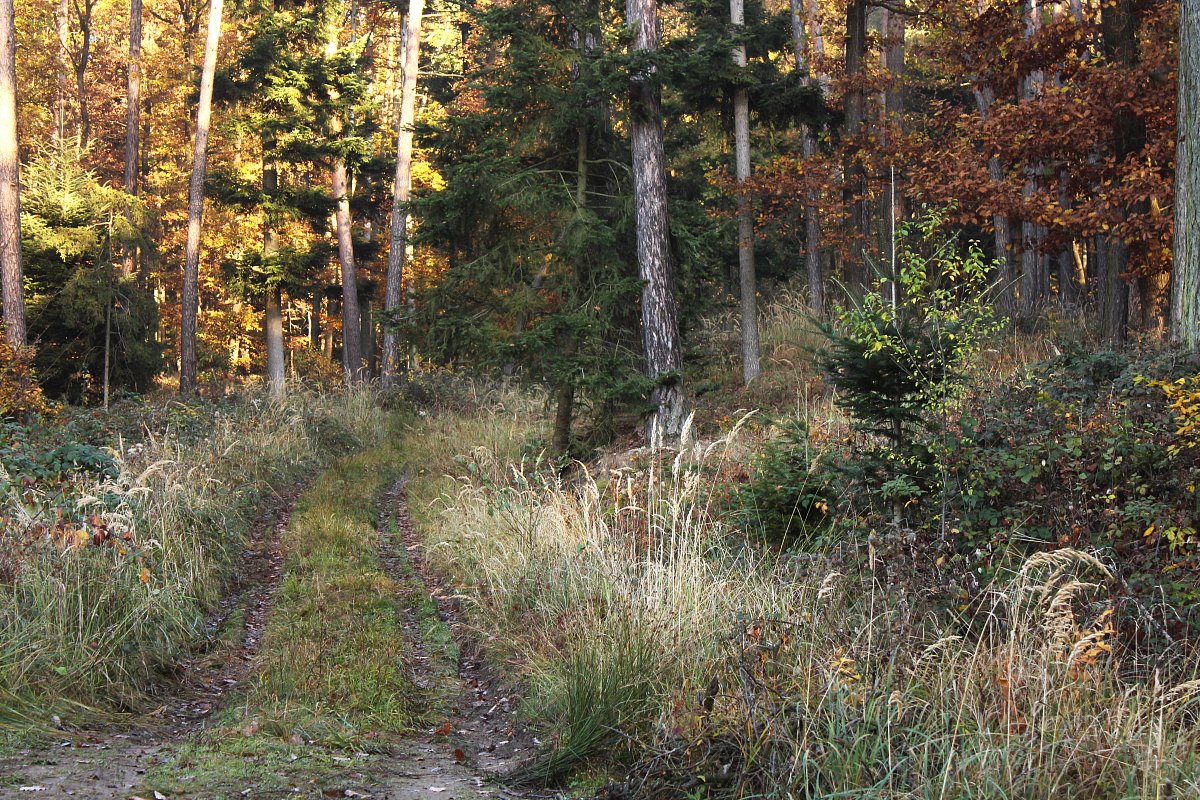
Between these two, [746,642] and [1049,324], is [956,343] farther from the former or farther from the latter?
[1049,324]

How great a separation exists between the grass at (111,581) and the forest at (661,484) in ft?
0.11

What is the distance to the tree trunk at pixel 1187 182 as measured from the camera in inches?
336

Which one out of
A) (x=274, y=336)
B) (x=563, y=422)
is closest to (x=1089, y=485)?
(x=563, y=422)

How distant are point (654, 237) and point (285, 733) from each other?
809 centimetres

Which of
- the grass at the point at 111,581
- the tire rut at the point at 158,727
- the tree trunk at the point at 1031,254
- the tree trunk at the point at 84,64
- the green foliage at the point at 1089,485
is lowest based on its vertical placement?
the tire rut at the point at 158,727

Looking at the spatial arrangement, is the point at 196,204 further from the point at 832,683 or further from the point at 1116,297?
the point at 832,683

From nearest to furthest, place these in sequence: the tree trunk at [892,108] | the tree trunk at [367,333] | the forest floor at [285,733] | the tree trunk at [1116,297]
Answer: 1. the forest floor at [285,733]
2. the tree trunk at [1116,297]
3. the tree trunk at [892,108]
4. the tree trunk at [367,333]

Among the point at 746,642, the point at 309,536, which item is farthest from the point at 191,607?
the point at 746,642

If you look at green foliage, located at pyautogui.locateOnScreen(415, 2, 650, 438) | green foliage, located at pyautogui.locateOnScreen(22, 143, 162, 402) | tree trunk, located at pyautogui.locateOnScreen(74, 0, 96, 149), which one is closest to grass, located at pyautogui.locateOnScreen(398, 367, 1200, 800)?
green foliage, located at pyautogui.locateOnScreen(415, 2, 650, 438)

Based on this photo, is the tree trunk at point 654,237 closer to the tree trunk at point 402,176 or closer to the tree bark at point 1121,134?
the tree bark at point 1121,134

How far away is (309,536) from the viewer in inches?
413

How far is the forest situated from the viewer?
14.4 feet

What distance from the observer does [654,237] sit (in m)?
12.0

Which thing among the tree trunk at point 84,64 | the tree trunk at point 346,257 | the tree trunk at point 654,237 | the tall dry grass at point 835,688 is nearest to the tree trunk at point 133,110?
the tree trunk at point 84,64
